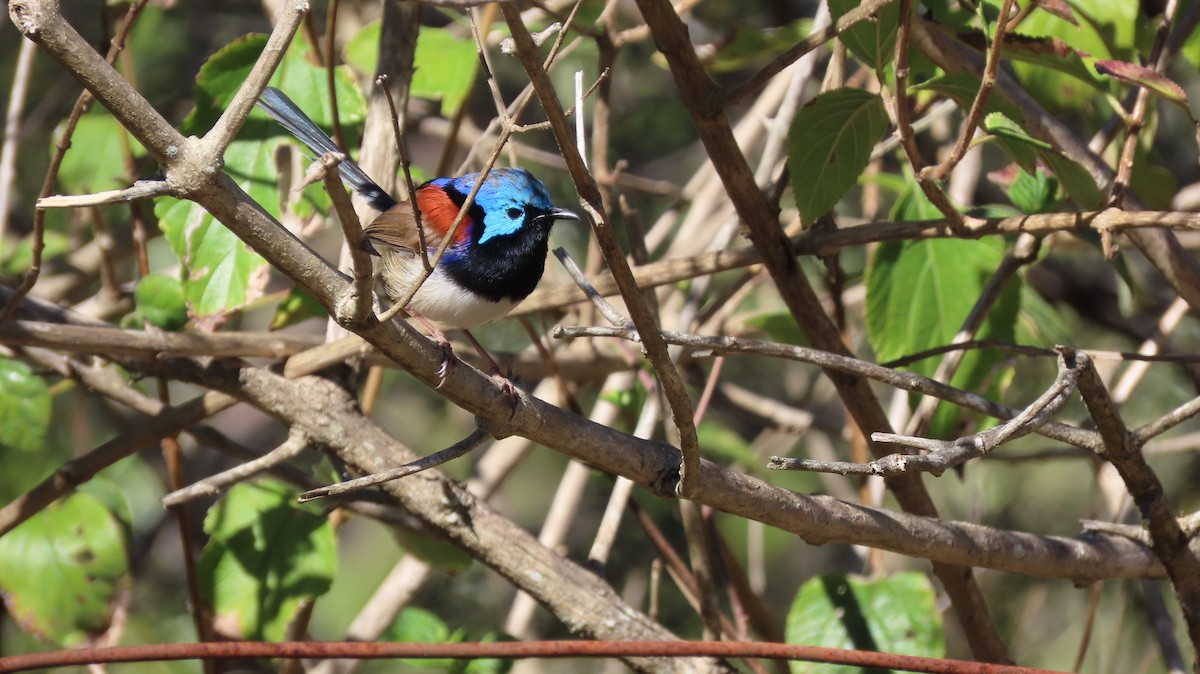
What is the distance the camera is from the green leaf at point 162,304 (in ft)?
8.94

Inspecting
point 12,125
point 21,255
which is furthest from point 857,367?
point 12,125

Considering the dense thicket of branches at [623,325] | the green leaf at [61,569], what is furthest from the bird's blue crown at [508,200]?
the green leaf at [61,569]

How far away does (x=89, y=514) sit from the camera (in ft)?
9.52

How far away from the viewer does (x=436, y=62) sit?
321cm

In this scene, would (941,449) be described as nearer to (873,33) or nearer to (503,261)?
(873,33)

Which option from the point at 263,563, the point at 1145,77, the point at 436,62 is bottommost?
the point at 263,563

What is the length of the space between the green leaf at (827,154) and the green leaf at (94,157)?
229 centimetres

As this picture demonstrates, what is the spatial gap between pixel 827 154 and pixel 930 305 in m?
0.73

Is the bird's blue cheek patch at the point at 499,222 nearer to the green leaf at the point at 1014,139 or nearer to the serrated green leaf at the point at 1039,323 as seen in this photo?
the green leaf at the point at 1014,139

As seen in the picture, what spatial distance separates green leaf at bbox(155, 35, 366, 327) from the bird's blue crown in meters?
0.45

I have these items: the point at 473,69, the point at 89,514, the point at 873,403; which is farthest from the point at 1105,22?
the point at 89,514

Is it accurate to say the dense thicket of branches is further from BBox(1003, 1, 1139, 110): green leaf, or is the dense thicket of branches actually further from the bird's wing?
the bird's wing

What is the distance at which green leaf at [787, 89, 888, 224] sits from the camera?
2340 millimetres

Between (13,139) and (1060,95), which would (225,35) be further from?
(1060,95)
